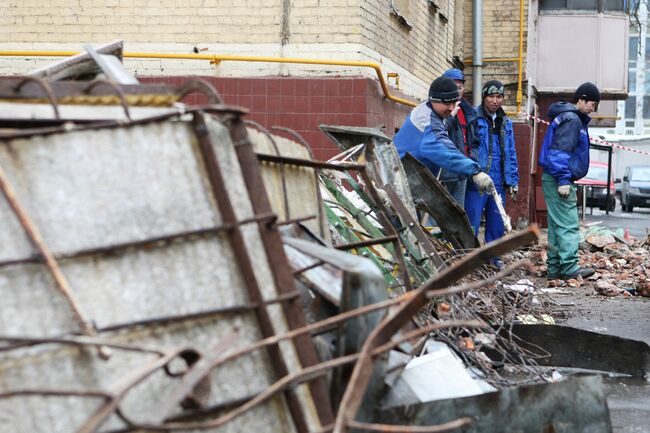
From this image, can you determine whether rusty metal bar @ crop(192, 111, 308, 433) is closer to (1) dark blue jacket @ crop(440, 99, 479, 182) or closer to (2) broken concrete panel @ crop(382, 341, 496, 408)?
(2) broken concrete panel @ crop(382, 341, 496, 408)

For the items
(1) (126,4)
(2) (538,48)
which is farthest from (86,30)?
(2) (538,48)

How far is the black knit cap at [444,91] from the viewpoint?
8602 mm

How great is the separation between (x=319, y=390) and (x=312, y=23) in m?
7.69

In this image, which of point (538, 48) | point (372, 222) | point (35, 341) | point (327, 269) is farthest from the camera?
point (538, 48)

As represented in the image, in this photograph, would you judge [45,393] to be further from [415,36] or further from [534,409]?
[415,36]

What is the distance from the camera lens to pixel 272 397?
117 inches

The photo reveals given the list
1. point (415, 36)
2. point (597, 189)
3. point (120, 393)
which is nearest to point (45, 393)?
point (120, 393)

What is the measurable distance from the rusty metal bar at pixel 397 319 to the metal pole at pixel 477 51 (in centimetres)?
1454

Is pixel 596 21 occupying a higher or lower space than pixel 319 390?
higher

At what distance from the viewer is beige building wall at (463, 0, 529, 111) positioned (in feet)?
60.4

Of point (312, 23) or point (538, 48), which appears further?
point (538, 48)

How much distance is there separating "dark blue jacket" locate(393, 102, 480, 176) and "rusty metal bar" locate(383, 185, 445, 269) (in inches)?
91.7

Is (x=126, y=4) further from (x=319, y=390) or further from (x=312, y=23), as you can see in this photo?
(x=319, y=390)

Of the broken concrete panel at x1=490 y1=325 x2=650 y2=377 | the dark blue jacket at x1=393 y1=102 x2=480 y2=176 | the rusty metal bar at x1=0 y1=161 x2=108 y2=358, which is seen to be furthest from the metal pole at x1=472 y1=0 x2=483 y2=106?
the rusty metal bar at x1=0 y1=161 x2=108 y2=358
